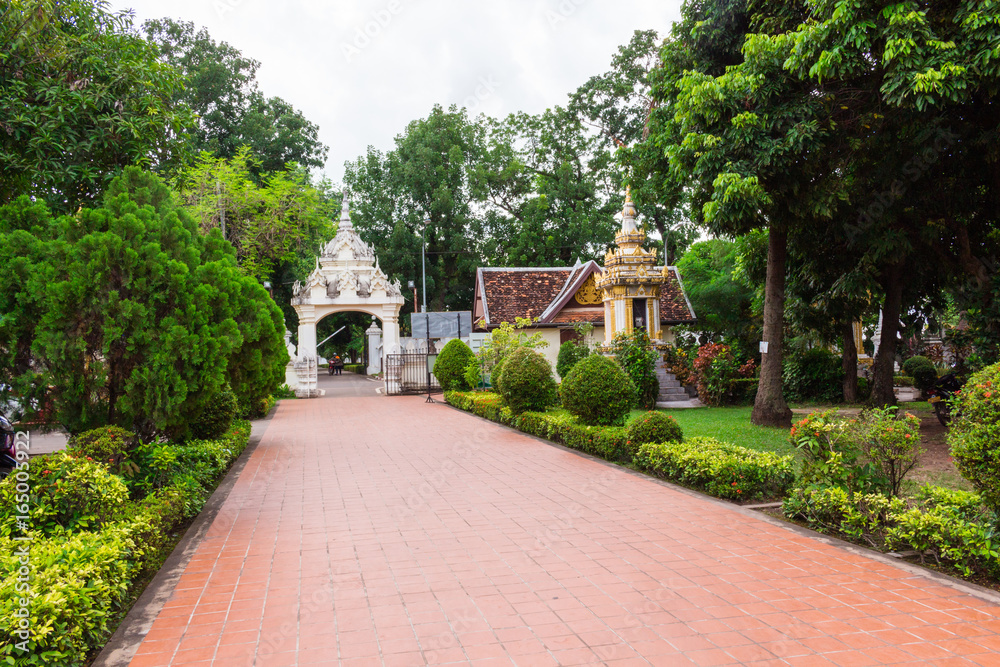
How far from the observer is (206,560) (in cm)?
571

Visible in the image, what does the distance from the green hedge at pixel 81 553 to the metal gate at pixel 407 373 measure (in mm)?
18265

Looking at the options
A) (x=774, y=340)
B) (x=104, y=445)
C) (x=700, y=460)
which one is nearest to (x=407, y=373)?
(x=774, y=340)

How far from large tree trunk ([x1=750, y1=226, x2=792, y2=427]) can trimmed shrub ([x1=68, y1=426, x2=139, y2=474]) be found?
36.1 feet

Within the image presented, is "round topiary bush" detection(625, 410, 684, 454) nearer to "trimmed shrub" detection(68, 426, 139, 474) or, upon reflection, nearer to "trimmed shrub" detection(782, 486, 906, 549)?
"trimmed shrub" detection(782, 486, 906, 549)

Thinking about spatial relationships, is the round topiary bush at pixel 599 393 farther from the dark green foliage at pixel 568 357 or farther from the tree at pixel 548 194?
the tree at pixel 548 194

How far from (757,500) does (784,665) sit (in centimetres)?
401

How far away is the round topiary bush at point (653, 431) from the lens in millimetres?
→ 9359

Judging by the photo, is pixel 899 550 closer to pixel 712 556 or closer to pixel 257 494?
pixel 712 556

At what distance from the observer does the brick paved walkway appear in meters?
3.89

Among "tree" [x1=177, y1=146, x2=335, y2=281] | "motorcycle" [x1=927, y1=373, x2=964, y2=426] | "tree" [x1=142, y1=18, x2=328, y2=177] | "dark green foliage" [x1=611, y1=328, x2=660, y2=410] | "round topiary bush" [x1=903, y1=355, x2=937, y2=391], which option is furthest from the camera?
"tree" [x1=142, y1=18, x2=328, y2=177]

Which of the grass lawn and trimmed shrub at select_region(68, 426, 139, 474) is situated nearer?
trimmed shrub at select_region(68, 426, 139, 474)

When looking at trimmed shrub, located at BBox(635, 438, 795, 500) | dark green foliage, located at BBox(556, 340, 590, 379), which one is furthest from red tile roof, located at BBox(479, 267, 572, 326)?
trimmed shrub, located at BBox(635, 438, 795, 500)

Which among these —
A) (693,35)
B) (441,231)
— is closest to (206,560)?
(693,35)

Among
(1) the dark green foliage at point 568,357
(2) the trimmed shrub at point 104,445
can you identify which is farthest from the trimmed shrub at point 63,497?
(1) the dark green foliage at point 568,357
